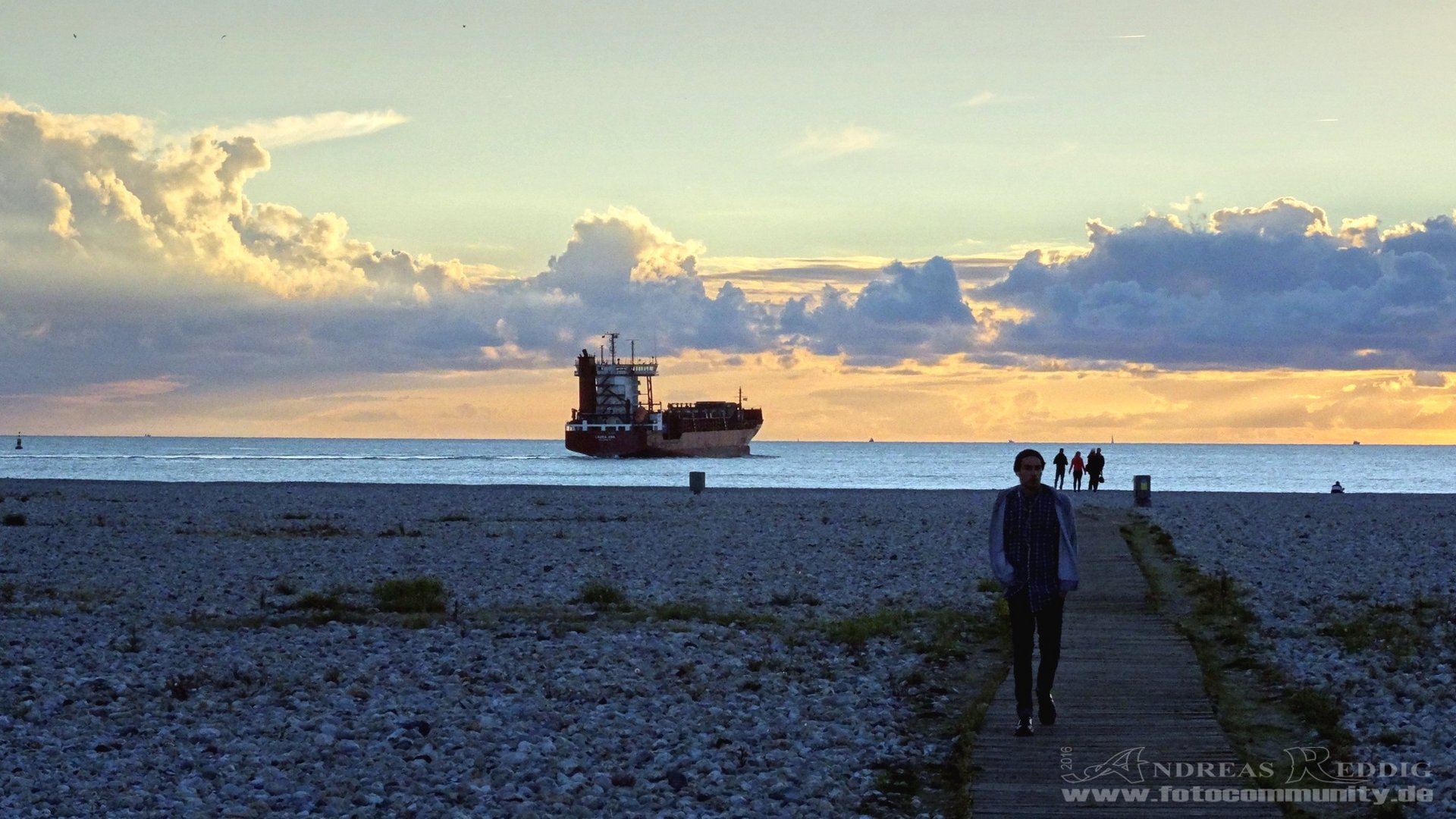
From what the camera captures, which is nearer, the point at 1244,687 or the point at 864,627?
the point at 1244,687

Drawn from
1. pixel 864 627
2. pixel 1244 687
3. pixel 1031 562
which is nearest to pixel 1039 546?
pixel 1031 562

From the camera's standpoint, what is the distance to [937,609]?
1841 centimetres

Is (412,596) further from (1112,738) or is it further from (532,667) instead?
(1112,738)

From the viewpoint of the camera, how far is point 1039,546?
31.3ft

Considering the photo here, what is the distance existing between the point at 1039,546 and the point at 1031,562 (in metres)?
0.13

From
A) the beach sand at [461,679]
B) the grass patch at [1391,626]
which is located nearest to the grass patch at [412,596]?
the beach sand at [461,679]

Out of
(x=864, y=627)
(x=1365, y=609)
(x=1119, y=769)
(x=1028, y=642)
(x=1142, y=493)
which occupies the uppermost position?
(x=1028, y=642)

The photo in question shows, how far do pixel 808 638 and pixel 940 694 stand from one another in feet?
11.7

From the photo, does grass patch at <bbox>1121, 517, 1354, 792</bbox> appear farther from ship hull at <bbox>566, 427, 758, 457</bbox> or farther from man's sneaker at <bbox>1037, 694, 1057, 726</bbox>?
ship hull at <bbox>566, 427, 758, 457</bbox>

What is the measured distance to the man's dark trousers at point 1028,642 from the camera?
9562 millimetres

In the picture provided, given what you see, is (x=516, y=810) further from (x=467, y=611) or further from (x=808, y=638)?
(x=467, y=611)

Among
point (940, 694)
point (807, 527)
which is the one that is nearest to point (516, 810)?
point (940, 694)

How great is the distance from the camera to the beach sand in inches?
357

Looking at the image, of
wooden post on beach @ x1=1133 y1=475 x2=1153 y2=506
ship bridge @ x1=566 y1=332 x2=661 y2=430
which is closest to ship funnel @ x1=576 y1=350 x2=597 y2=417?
ship bridge @ x1=566 y1=332 x2=661 y2=430
